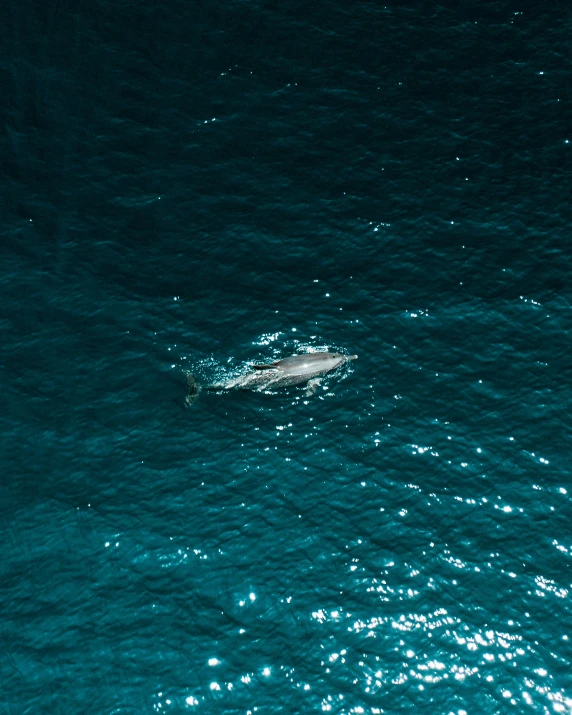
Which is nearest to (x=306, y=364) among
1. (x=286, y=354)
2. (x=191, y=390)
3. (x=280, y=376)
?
(x=280, y=376)

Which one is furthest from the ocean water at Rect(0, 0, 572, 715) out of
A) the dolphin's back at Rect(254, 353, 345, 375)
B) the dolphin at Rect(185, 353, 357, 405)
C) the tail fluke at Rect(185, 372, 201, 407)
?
the dolphin's back at Rect(254, 353, 345, 375)

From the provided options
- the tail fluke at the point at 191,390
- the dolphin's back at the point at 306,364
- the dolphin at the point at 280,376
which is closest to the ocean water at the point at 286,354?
the tail fluke at the point at 191,390

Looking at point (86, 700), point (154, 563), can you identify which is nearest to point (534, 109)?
point (154, 563)

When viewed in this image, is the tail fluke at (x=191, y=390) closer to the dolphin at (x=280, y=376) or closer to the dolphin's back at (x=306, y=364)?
the dolphin at (x=280, y=376)

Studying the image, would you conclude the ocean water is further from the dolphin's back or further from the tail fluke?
the dolphin's back

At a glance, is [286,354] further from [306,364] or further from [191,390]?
[191,390]

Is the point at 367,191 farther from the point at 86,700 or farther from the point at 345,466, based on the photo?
the point at 86,700
